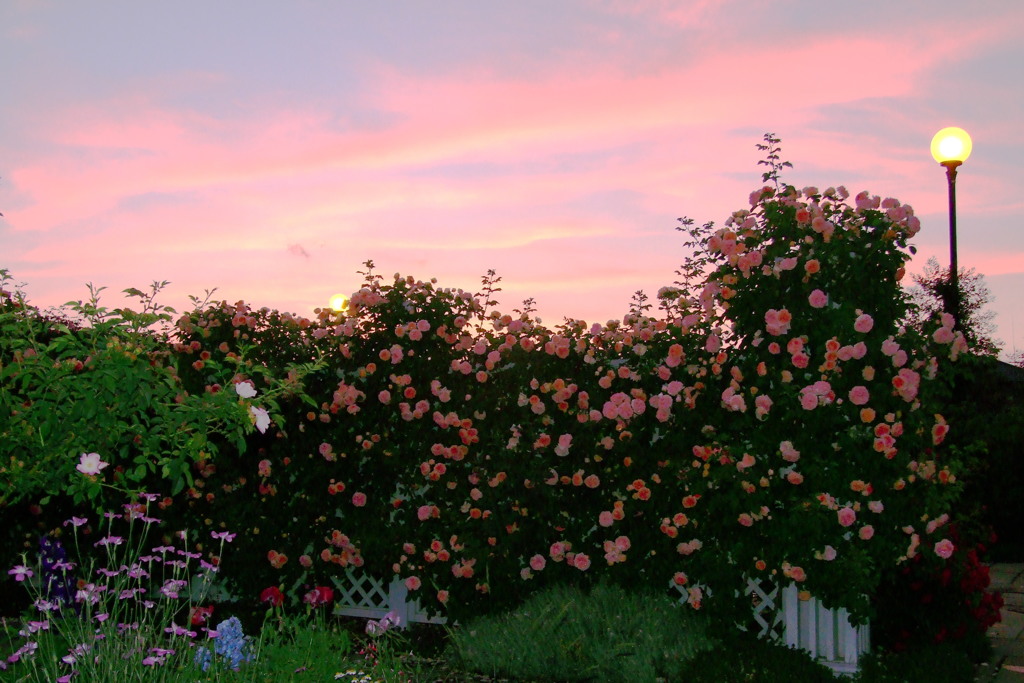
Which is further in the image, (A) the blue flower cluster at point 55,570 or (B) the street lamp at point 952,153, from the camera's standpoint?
(B) the street lamp at point 952,153

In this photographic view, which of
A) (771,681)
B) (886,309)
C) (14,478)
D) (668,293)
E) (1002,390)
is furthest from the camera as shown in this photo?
(1002,390)

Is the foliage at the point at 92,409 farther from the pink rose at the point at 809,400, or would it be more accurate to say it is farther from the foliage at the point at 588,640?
the pink rose at the point at 809,400

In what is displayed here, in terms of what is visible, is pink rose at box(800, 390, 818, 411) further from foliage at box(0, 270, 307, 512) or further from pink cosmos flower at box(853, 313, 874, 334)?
foliage at box(0, 270, 307, 512)

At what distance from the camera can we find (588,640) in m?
5.65

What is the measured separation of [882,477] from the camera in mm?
5980

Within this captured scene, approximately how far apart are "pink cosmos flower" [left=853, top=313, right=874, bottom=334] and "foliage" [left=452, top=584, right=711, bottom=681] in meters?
2.15

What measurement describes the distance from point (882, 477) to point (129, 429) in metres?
4.66

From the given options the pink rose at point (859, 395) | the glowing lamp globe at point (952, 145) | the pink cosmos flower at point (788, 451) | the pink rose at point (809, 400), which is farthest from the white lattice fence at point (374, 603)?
the glowing lamp globe at point (952, 145)

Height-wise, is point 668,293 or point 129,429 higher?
point 668,293

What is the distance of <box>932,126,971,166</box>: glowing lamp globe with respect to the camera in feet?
37.7

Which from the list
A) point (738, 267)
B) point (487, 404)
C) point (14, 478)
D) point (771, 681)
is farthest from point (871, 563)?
point (14, 478)

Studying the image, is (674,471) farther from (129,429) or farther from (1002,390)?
(1002,390)

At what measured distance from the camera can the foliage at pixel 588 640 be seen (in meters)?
5.43

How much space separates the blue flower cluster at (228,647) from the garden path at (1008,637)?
16.2 feet
